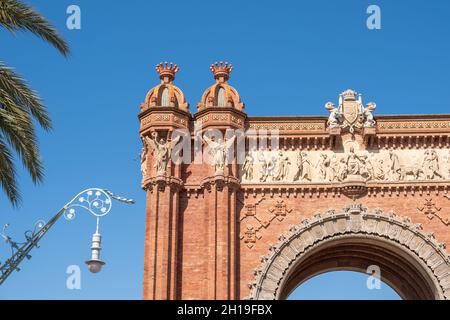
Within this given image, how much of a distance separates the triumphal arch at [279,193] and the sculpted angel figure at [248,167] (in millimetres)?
34

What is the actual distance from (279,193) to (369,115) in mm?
3752

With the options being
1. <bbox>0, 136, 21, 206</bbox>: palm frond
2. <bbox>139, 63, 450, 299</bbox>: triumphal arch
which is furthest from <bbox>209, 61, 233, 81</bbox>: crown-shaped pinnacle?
Result: <bbox>0, 136, 21, 206</bbox>: palm frond

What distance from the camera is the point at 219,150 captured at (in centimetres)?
2439

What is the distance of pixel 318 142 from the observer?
25234 millimetres

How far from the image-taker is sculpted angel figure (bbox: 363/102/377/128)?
24922 millimetres

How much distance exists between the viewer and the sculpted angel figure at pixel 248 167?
979 inches

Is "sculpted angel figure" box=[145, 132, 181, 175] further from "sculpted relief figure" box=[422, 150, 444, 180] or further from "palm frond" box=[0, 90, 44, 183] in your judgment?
"palm frond" box=[0, 90, 44, 183]

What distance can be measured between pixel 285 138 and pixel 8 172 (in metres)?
11.8

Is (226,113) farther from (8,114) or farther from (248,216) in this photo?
(8,114)

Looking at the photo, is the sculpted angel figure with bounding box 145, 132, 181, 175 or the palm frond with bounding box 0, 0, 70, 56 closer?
the palm frond with bounding box 0, 0, 70, 56

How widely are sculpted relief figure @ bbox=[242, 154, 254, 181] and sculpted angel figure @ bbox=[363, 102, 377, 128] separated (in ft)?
12.2
